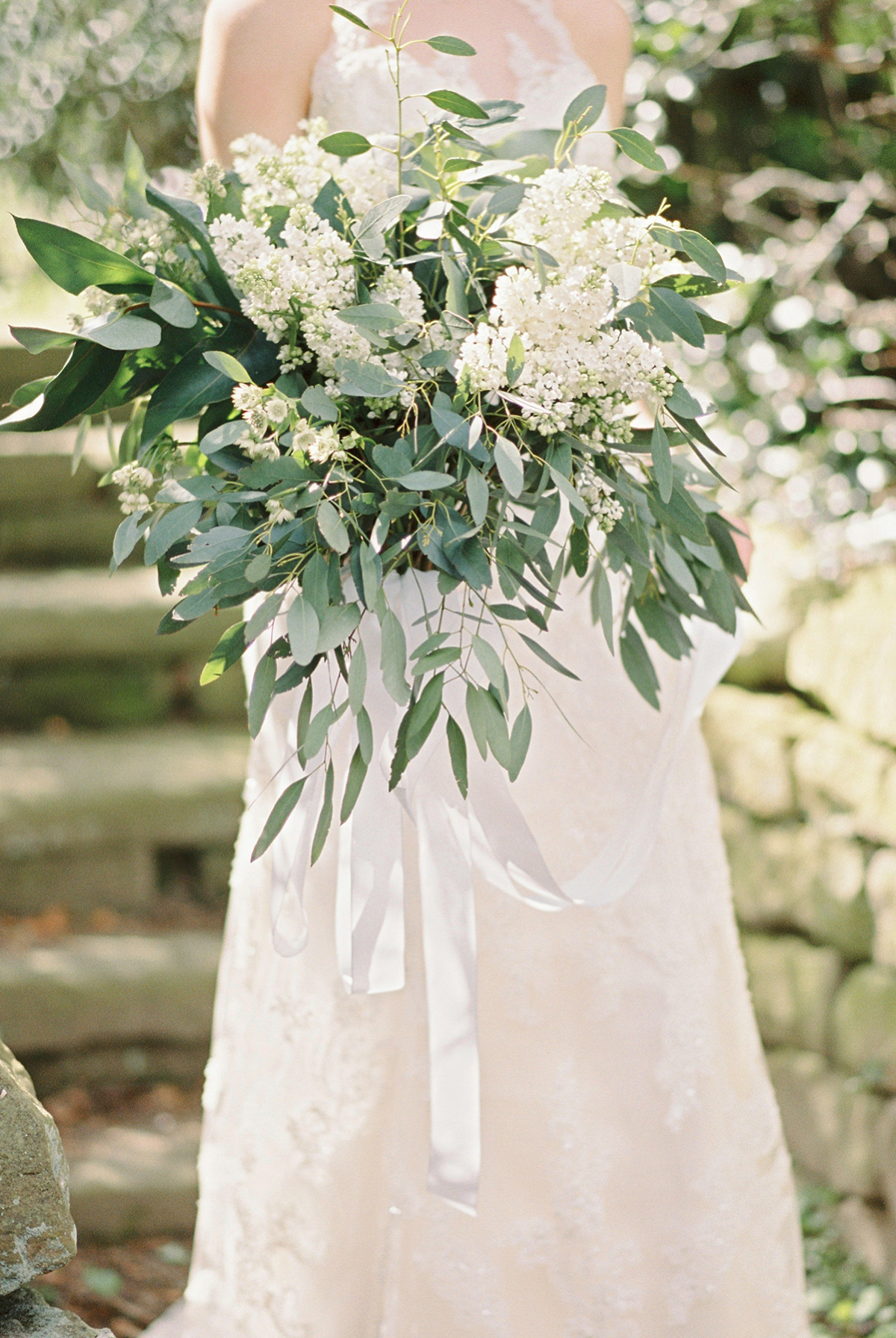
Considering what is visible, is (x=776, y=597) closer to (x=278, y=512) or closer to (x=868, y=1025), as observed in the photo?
(x=868, y=1025)

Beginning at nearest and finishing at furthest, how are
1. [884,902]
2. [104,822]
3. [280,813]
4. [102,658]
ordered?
[280,813] < [884,902] < [104,822] < [102,658]

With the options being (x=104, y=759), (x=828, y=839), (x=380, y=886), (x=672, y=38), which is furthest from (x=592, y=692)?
(x=104, y=759)

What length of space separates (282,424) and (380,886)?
529mm

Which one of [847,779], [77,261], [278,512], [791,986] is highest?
[77,261]

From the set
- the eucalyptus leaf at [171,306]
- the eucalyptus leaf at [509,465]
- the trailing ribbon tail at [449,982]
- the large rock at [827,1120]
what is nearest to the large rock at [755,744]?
the large rock at [827,1120]

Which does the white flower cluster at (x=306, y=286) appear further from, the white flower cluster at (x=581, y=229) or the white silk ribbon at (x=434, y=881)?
the white silk ribbon at (x=434, y=881)

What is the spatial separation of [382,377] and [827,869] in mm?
1884

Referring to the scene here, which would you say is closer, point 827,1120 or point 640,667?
point 640,667

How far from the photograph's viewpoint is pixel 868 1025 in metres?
2.46

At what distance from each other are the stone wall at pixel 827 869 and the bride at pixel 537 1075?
90 centimetres

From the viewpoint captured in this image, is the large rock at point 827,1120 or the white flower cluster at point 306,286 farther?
the large rock at point 827,1120

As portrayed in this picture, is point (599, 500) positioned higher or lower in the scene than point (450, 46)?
lower

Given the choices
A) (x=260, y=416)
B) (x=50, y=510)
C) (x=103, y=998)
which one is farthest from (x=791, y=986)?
(x=50, y=510)

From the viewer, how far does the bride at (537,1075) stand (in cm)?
154
